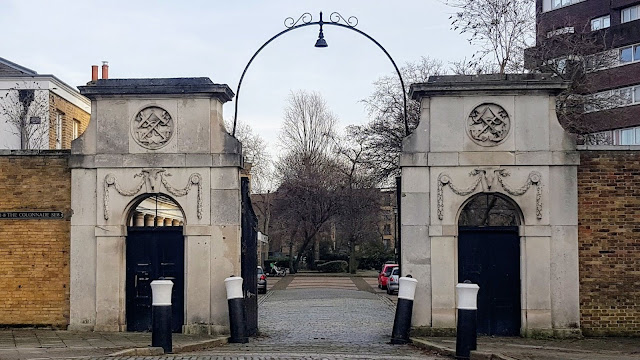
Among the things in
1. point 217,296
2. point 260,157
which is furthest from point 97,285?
point 260,157

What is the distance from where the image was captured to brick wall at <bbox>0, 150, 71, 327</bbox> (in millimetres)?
18031

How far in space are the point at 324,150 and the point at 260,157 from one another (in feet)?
16.6

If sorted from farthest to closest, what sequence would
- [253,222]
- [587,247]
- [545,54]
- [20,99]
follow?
[20,99] → [545,54] → [253,222] → [587,247]

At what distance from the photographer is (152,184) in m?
18.0

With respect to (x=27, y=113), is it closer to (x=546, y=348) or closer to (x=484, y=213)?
(x=484, y=213)

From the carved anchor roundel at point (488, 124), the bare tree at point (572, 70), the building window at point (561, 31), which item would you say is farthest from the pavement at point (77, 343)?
the building window at point (561, 31)

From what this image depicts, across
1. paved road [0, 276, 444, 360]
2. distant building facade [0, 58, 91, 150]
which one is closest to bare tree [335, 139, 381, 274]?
distant building facade [0, 58, 91, 150]

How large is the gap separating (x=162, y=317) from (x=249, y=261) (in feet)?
16.0

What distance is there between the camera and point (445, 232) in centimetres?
1753

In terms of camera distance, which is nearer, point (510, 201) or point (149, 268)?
point (510, 201)

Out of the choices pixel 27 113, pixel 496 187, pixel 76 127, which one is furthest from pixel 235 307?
pixel 76 127

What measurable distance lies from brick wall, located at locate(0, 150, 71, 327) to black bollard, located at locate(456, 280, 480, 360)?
25.3 ft

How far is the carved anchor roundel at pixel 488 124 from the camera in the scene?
17.7 m

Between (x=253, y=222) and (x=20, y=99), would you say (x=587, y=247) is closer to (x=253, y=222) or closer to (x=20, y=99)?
(x=253, y=222)
